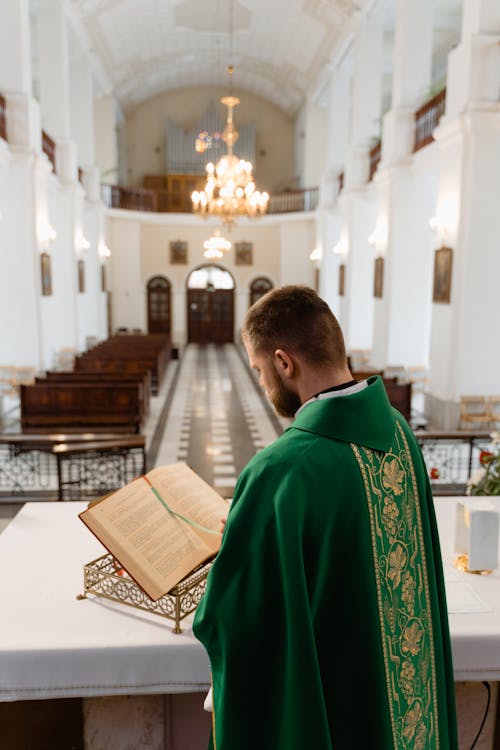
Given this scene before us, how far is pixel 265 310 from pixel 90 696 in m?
1.49

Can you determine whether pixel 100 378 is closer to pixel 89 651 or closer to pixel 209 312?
pixel 89 651

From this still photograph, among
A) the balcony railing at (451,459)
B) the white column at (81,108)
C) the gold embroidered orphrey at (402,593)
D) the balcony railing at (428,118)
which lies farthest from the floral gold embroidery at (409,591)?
the white column at (81,108)

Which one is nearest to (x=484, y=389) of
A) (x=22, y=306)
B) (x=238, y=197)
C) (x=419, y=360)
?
(x=419, y=360)

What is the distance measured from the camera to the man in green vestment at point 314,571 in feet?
5.19

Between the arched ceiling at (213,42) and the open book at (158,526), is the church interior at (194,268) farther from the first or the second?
the open book at (158,526)

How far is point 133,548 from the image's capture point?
2074mm

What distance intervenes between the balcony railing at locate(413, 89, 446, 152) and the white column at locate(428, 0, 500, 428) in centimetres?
121

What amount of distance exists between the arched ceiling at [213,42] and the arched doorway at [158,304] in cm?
676

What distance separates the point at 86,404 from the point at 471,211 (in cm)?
637

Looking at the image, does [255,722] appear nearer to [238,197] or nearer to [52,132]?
[238,197]

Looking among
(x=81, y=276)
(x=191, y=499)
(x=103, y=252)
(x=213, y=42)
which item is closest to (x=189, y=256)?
(x=103, y=252)

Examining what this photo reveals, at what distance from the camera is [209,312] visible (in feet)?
82.8

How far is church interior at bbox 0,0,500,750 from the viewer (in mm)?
2311

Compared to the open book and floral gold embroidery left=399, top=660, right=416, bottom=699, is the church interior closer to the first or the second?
the open book
